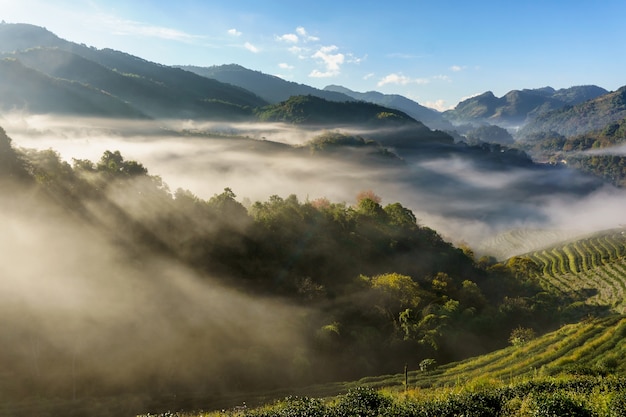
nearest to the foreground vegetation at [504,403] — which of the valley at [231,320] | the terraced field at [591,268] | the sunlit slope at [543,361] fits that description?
the valley at [231,320]

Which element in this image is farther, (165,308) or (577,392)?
(165,308)

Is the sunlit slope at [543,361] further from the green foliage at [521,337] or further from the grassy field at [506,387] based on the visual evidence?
the green foliage at [521,337]

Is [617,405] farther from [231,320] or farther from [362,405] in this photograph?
[231,320]

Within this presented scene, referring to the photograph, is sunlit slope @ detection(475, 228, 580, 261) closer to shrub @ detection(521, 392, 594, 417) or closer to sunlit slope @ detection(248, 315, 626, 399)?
sunlit slope @ detection(248, 315, 626, 399)

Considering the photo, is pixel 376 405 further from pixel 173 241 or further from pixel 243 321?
pixel 173 241

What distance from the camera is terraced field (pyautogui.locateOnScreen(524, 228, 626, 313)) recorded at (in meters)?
87.9

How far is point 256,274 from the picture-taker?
52938 millimetres

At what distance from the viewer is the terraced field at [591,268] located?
8794 centimetres

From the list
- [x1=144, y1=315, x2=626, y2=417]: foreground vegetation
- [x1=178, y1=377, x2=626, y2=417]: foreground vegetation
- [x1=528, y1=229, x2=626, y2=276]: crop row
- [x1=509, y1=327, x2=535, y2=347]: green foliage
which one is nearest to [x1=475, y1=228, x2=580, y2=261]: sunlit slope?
[x1=528, y1=229, x2=626, y2=276]: crop row

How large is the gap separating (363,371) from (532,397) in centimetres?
2419

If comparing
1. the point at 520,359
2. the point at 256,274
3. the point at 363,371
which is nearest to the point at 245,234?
the point at 256,274

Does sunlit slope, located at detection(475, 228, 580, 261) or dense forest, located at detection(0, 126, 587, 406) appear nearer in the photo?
dense forest, located at detection(0, 126, 587, 406)

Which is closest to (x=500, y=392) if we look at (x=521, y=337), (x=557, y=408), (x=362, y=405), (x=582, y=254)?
(x=557, y=408)

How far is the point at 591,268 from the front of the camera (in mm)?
110500
